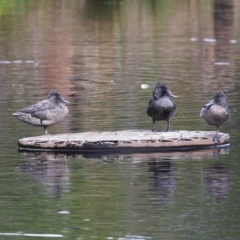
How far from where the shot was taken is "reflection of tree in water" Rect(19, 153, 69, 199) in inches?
515

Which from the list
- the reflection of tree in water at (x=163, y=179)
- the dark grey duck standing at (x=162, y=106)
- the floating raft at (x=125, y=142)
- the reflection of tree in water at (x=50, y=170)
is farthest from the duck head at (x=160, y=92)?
the reflection of tree in water at (x=50, y=170)

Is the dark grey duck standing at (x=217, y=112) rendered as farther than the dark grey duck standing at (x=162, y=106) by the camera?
No

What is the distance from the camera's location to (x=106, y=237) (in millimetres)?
10508

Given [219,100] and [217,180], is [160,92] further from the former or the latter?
[217,180]

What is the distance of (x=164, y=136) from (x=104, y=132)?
A: 91cm

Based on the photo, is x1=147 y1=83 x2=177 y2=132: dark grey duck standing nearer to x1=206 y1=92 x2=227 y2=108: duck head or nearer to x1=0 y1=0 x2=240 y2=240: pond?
x1=206 y1=92 x2=227 y2=108: duck head

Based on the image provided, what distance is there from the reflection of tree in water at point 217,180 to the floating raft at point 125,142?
3.33 feet

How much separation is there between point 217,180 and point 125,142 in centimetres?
218

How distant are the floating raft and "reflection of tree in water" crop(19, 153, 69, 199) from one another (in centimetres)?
21

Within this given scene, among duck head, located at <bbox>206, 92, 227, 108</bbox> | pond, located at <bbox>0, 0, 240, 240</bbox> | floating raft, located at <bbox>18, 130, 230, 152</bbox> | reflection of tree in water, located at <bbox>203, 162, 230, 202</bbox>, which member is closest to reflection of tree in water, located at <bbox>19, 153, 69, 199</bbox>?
pond, located at <bbox>0, 0, 240, 240</bbox>

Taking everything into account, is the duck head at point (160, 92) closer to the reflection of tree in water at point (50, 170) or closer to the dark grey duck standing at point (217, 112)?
the dark grey duck standing at point (217, 112)

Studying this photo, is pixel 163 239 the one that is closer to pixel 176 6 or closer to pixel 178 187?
pixel 178 187

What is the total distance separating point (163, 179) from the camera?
44.1 ft

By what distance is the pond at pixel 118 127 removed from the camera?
37.0 feet
